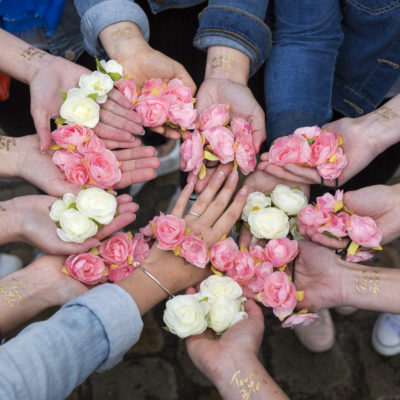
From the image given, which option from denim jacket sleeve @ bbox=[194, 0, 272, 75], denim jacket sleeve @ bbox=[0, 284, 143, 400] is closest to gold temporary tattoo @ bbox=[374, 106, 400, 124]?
denim jacket sleeve @ bbox=[194, 0, 272, 75]

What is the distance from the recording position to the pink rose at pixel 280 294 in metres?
1.48

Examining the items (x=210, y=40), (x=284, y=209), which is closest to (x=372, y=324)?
(x=284, y=209)

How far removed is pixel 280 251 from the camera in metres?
1.55

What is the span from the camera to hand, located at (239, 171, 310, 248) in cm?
182

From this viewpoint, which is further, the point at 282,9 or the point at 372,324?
the point at 372,324

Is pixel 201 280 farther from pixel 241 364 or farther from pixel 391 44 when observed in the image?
pixel 391 44

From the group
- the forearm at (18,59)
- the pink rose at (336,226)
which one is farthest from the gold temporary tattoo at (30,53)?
the pink rose at (336,226)

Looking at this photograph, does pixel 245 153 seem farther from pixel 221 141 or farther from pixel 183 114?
pixel 183 114

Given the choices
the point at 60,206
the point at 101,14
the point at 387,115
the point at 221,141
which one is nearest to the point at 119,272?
the point at 60,206

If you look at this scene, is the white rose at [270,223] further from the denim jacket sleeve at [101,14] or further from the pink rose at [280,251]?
the denim jacket sleeve at [101,14]

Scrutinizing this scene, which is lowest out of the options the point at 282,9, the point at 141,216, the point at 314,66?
the point at 141,216

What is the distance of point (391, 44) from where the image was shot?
5.87 ft

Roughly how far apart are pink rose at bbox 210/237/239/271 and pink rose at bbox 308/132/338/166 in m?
0.54

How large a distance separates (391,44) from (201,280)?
1.40m
